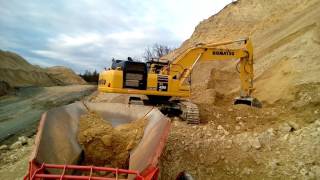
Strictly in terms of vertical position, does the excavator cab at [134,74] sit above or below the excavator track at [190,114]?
A: above

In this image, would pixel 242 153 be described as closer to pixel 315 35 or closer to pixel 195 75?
pixel 315 35

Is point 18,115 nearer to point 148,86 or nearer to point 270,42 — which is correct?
point 148,86

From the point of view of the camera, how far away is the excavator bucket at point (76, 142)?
536 cm

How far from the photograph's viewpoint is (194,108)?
10.9 metres

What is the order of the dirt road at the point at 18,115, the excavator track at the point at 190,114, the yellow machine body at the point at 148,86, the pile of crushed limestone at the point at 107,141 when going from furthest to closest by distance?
the dirt road at the point at 18,115, the yellow machine body at the point at 148,86, the excavator track at the point at 190,114, the pile of crushed limestone at the point at 107,141

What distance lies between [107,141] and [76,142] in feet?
1.53

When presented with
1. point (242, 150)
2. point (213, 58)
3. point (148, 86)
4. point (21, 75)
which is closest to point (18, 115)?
point (148, 86)

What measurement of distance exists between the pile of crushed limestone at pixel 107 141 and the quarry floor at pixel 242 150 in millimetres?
656

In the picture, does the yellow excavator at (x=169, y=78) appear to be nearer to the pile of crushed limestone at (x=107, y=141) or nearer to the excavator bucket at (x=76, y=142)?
the excavator bucket at (x=76, y=142)

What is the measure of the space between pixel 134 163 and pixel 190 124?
170 inches

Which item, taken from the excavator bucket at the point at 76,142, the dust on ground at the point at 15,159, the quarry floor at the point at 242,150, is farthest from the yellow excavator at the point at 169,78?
the excavator bucket at the point at 76,142

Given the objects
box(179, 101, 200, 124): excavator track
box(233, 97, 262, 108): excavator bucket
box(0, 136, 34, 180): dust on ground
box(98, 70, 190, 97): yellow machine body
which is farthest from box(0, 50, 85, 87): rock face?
box(179, 101, 200, 124): excavator track

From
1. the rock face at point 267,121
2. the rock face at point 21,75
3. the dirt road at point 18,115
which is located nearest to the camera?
the rock face at point 267,121

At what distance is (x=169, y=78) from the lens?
11.6 m
